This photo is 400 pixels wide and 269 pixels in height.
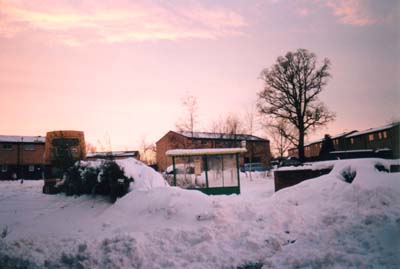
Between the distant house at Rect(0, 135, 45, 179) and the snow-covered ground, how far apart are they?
35.4m

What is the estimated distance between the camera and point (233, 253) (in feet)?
16.4

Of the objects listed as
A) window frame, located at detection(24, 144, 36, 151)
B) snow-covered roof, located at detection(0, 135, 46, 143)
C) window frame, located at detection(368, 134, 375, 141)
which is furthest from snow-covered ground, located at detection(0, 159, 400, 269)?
window frame, located at detection(368, 134, 375, 141)

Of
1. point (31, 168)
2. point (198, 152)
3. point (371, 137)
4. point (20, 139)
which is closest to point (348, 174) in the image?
point (198, 152)

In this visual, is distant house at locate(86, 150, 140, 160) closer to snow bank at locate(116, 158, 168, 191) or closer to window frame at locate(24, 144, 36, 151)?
snow bank at locate(116, 158, 168, 191)

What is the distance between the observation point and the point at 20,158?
39.7m

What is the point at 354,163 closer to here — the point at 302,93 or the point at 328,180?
the point at 328,180

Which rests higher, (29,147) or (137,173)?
(29,147)

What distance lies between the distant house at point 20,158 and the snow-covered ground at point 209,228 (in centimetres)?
3538

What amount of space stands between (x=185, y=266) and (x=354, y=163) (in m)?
7.01

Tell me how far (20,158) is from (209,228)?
136 feet

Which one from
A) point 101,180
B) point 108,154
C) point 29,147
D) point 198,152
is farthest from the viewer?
point 29,147

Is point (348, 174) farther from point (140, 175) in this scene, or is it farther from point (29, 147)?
point (29, 147)

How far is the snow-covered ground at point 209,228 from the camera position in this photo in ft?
15.2

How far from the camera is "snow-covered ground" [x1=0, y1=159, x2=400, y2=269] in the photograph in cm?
463
